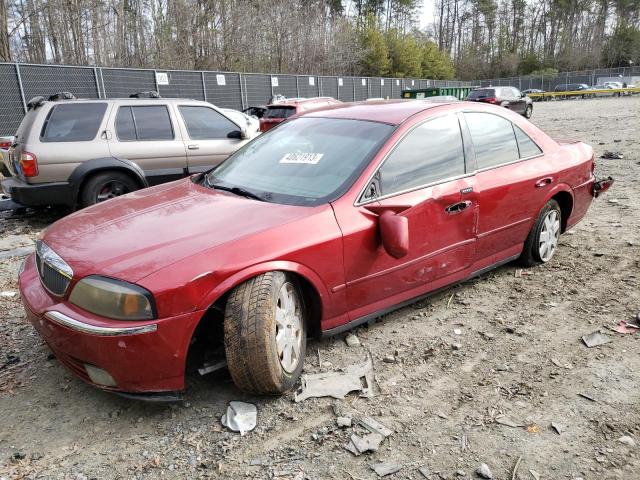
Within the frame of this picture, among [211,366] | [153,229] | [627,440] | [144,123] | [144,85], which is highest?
[144,85]

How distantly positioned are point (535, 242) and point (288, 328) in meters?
2.68

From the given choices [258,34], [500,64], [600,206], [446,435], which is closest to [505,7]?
[500,64]

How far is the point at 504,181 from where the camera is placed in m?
3.88

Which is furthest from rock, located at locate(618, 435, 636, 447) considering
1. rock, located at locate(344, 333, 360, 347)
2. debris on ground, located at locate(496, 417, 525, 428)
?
rock, located at locate(344, 333, 360, 347)

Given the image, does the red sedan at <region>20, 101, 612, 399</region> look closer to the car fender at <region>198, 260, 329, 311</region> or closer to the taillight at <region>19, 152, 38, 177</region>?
the car fender at <region>198, 260, 329, 311</region>

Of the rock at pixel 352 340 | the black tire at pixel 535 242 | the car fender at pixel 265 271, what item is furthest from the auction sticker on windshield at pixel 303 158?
the black tire at pixel 535 242

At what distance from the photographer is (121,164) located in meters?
6.29

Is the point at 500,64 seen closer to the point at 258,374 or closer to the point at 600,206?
the point at 600,206

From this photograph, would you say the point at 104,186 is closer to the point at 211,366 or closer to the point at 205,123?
the point at 205,123

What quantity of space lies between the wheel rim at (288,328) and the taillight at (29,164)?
4.62 m

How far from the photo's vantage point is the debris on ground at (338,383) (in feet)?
9.21

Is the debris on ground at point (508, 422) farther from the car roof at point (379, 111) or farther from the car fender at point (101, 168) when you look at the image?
the car fender at point (101, 168)

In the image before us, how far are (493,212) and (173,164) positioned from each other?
4671 millimetres

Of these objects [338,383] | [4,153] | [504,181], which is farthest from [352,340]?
[4,153]
